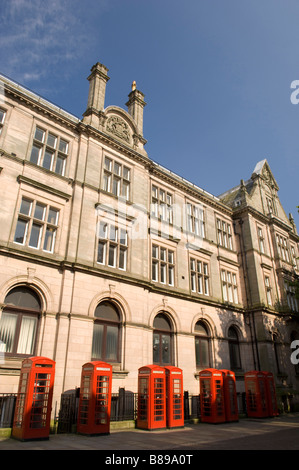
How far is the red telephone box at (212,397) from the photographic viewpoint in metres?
17.7

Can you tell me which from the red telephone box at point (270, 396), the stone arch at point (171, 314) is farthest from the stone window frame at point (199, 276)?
the red telephone box at point (270, 396)

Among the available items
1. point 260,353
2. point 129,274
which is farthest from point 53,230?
point 260,353

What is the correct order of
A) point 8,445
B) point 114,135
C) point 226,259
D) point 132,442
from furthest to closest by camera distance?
point 226,259
point 114,135
point 132,442
point 8,445

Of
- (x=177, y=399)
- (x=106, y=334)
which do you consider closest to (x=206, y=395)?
(x=177, y=399)

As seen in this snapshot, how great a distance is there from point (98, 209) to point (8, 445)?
12395mm

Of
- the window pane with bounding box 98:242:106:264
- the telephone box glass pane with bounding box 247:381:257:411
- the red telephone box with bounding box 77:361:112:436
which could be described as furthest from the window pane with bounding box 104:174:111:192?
the telephone box glass pane with bounding box 247:381:257:411

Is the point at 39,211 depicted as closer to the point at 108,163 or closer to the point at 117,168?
the point at 108,163

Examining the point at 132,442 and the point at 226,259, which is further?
the point at 226,259

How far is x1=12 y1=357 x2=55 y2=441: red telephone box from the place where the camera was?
11.5m

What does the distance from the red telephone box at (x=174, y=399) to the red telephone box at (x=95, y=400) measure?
310 cm

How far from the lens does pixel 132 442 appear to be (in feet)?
37.9

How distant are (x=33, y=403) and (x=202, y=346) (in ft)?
46.6

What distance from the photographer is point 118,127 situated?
2364cm

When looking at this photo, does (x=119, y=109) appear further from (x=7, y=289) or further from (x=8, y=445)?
(x=8, y=445)
